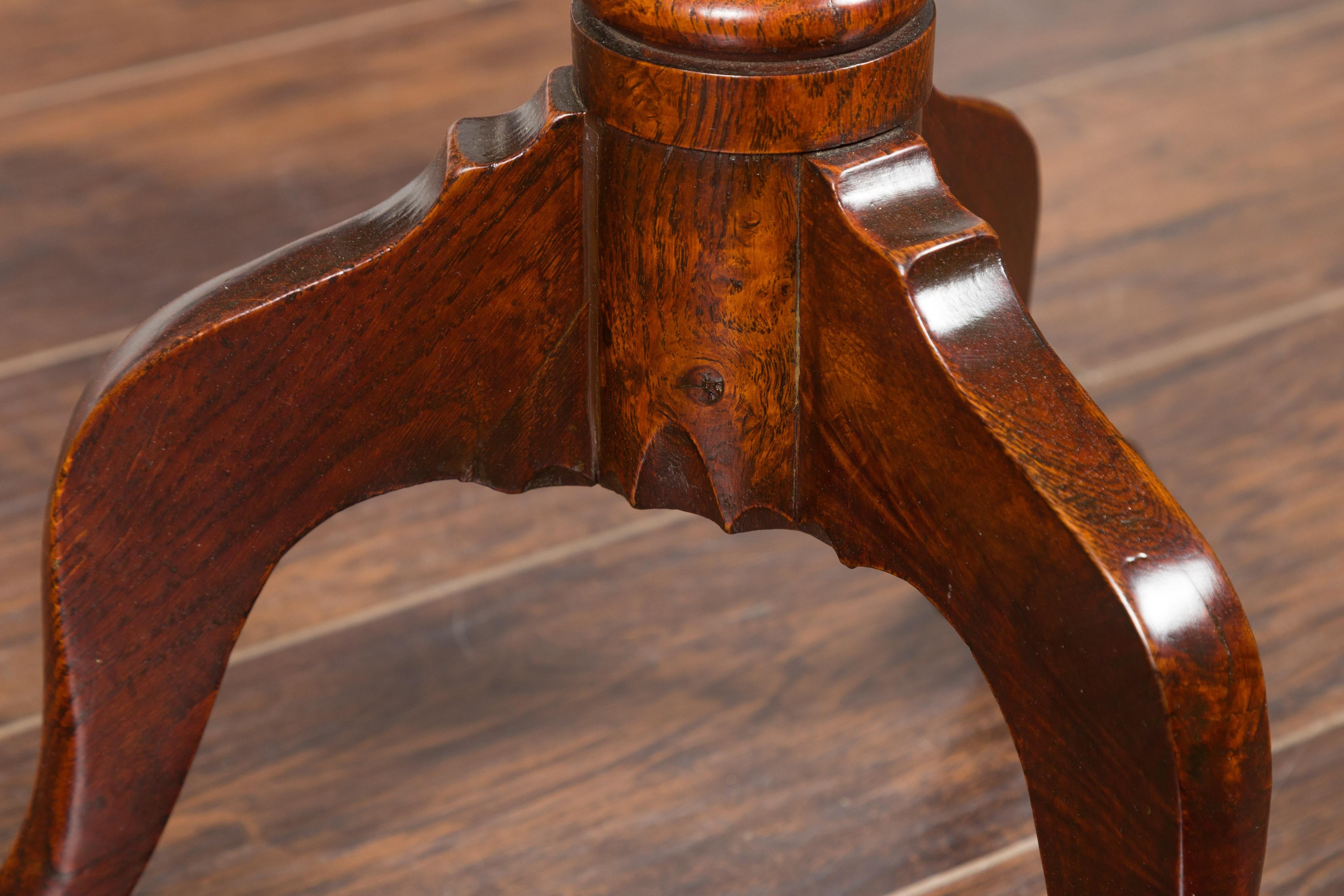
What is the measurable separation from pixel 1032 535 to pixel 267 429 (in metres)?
0.23

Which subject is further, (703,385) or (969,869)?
(969,869)

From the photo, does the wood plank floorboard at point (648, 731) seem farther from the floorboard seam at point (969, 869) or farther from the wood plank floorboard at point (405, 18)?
the wood plank floorboard at point (405, 18)

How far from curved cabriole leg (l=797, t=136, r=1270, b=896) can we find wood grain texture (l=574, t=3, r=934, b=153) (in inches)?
0.4

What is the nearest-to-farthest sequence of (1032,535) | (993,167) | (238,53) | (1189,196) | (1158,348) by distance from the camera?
(1032,535) → (993,167) → (1158,348) → (1189,196) → (238,53)

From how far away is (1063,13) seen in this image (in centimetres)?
128

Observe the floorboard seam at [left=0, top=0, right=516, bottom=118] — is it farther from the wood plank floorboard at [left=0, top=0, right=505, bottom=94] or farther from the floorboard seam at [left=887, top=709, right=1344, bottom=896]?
the floorboard seam at [left=887, top=709, right=1344, bottom=896]

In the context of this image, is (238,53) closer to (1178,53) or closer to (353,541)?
(353,541)

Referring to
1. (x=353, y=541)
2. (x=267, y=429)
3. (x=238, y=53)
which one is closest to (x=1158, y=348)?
(x=353, y=541)

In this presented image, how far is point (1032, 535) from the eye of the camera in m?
0.44

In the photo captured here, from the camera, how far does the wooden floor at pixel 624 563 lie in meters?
0.63

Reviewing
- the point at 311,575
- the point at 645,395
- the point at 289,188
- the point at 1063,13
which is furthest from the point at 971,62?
the point at 645,395

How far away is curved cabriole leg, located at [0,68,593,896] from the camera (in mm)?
505

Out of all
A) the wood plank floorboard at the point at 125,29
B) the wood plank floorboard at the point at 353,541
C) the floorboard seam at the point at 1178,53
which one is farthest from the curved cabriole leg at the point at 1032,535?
the wood plank floorboard at the point at 125,29

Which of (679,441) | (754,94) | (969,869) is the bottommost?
(969,869)
